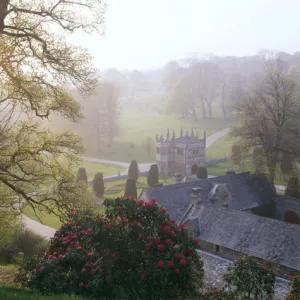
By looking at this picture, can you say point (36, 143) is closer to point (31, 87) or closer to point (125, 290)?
point (31, 87)

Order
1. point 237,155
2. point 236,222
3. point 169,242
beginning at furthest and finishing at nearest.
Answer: point 237,155 → point 236,222 → point 169,242

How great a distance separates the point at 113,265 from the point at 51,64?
739 centimetres

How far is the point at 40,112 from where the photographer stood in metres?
15.0

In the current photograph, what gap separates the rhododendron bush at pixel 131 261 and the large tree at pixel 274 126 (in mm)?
25528

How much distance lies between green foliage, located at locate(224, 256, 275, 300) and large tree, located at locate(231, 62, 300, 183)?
22261 mm

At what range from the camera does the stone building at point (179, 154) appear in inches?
2093

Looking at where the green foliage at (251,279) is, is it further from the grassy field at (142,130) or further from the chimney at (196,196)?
the grassy field at (142,130)

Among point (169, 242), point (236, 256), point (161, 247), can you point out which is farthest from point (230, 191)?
point (161, 247)

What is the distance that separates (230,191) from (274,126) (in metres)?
9.74

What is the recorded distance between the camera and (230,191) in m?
30.1

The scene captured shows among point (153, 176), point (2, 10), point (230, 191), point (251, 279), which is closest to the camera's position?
point (2, 10)

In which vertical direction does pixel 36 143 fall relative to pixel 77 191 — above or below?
above

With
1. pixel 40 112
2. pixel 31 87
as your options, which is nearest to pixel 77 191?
pixel 40 112

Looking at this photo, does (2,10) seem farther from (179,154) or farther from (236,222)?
(179,154)
